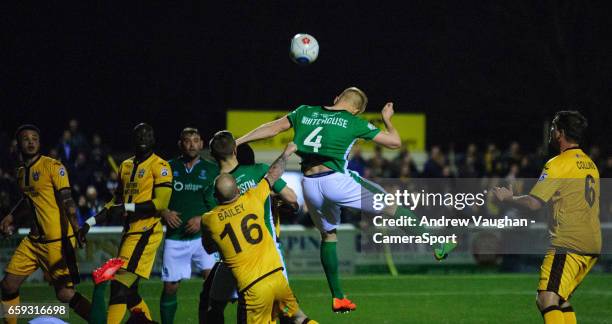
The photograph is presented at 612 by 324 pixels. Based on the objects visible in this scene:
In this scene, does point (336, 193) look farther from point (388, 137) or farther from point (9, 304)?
point (9, 304)

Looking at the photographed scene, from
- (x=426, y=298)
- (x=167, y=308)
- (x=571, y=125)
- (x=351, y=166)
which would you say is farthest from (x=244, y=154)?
(x=351, y=166)

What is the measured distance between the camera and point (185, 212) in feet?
36.6

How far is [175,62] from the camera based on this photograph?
29094mm

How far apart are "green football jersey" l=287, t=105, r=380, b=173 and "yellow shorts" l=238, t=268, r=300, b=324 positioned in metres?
1.68

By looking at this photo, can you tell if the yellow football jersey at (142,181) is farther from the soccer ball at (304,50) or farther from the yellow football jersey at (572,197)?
the yellow football jersey at (572,197)

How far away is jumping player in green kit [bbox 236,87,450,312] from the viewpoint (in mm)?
9812

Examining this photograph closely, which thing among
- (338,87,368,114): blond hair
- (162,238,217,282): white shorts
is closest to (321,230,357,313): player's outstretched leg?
(338,87,368,114): blond hair

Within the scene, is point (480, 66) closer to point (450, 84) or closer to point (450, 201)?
point (450, 84)

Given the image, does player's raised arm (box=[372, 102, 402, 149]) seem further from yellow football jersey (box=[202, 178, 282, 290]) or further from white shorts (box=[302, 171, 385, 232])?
yellow football jersey (box=[202, 178, 282, 290])

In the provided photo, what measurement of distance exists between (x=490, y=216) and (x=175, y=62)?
13.4 m

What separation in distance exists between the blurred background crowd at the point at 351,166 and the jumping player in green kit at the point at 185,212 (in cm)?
576

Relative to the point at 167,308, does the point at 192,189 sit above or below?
above

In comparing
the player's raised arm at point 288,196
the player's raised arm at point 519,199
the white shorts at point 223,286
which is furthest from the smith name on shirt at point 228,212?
the player's raised arm at point 519,199

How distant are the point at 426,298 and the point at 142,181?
597 centimetres
